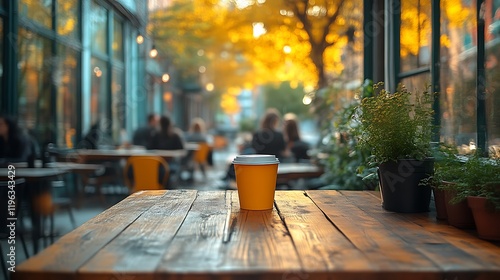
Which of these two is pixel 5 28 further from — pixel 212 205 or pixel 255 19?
pixel 212 205

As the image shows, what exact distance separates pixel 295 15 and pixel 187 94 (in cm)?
1570

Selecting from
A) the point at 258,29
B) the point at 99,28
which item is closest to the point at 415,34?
the point at 258,29

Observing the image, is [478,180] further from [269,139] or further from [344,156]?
[269,139]

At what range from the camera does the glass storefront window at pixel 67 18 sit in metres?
7.41

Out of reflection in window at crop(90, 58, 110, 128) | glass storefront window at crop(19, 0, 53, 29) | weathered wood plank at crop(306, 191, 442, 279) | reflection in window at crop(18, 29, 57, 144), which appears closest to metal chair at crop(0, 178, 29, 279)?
weathered wood plank at crop(306, 191, 442, 279)

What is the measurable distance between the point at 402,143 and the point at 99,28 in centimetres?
863

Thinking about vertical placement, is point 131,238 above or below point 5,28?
below

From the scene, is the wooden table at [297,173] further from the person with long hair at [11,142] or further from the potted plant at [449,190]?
the potted plant at [449,190]

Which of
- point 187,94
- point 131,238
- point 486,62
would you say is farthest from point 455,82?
point 187,94

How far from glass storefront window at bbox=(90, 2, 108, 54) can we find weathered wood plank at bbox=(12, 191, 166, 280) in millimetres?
7864

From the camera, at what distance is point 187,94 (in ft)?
73.3

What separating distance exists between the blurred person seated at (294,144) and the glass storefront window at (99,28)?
3876 millimetres

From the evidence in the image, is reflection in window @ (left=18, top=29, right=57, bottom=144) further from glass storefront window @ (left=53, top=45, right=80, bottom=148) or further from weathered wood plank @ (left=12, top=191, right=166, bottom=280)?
weathered wood plank @ (left=12, top=191, right=166, bottom=280)

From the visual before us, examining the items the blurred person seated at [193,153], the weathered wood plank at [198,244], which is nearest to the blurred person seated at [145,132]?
the blurred person seated at [193,153]
